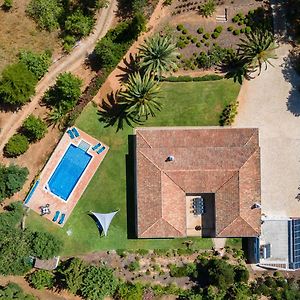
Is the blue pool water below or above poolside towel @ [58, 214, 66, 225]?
above

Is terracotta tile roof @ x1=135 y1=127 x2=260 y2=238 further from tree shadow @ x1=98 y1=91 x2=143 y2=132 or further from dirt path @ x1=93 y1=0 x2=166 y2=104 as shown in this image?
dirt path @ x1=93 y1=0 x2=166 y2=104

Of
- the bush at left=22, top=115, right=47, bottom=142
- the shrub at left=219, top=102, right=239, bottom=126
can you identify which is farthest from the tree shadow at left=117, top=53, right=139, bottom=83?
the shrub at left=219, top=102, right=239, bottom=126

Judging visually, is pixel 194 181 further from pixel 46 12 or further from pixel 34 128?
pixel 46 12

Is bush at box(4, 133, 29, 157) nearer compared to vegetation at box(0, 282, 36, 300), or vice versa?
vegetation at box(0, 282, 36, 300)

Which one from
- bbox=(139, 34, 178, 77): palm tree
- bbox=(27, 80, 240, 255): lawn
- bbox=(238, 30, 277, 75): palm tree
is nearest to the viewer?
bbox=(139, 34, 178, 77): palm tree

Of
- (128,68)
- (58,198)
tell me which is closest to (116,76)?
(128,68)

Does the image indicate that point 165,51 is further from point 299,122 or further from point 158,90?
point 299,122
